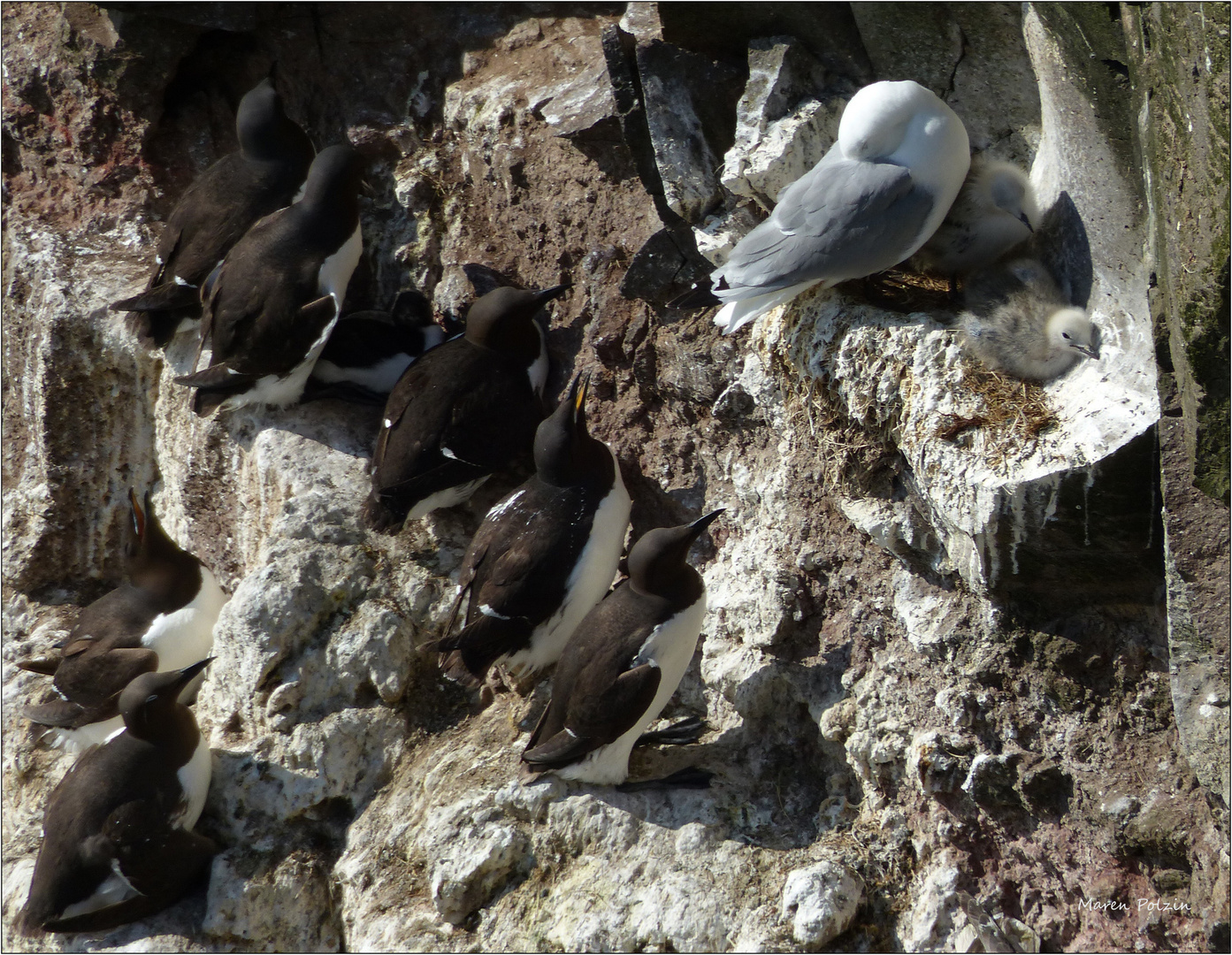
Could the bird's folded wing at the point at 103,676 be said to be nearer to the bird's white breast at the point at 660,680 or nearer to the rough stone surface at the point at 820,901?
the bird's white breast at the point at 660,680

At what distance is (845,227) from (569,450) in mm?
1382

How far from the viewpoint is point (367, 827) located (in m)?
4.49

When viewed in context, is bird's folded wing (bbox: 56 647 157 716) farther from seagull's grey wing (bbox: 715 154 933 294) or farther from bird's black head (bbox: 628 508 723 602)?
seagull's grey wing (bbox: 715 154 933 294)

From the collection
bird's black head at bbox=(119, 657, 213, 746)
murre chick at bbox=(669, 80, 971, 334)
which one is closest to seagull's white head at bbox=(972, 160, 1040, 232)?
murre chick at bbox=(669, 80, 971, 334)

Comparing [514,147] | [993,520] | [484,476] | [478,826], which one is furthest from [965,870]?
[514,147]

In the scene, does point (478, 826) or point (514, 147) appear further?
point (514, 147)

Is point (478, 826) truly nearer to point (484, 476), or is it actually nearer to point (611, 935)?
point (611, 935)

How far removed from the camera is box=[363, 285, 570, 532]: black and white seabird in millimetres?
4910

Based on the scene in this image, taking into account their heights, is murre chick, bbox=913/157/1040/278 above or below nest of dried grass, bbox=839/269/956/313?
above

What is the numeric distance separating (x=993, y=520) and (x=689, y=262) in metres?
1.81

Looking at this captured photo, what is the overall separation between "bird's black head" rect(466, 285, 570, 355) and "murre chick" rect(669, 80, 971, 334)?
134 centimetres

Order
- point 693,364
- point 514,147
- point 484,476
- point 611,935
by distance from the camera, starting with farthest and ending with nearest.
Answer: point 514,147 < point 484,476 < point 693,364 < point 611,935

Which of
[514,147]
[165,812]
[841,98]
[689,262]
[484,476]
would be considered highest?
[514,147]

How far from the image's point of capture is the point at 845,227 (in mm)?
3844
